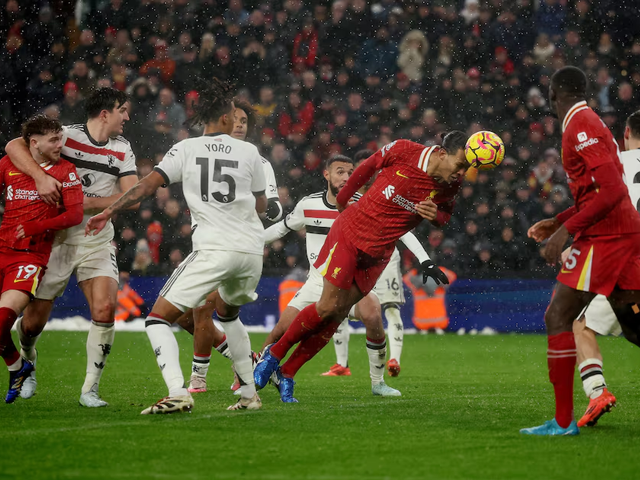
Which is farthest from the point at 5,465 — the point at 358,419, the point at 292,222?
the point at 292,222

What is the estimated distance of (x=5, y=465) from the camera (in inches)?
175

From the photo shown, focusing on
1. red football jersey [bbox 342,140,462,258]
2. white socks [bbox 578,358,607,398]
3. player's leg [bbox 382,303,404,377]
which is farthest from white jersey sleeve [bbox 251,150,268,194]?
player's leg [bbox 382,303,404,377]

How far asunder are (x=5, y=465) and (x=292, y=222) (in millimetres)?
4848

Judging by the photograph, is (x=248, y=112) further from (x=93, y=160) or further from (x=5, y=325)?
(x=5, y=325)

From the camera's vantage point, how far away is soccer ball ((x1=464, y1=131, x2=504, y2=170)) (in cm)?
652

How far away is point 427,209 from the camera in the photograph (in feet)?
21.7

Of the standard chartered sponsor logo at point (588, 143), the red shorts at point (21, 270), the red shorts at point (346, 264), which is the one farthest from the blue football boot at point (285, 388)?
the standard chartered sponsor logo at point (588, 143)

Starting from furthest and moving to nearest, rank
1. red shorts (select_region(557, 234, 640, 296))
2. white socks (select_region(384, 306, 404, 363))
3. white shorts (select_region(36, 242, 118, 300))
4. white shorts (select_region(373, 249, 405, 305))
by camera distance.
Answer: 1. white shorts (select_region(373, 249, 405, 305))
2. white socks (select_region(384, 306, 404, 363))
3. white shorts (select_region(36, 242, 118, 300))
4. red shorts (select_region(557, 234, 640, 296))

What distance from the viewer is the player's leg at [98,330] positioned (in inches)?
275

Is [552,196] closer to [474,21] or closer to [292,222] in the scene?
[474,21]

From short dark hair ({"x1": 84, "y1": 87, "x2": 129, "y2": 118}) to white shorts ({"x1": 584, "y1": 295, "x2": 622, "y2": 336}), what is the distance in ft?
13.0

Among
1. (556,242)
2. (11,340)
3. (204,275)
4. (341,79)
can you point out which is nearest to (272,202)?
(204,275)

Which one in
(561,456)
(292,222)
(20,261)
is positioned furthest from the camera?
(292,222)

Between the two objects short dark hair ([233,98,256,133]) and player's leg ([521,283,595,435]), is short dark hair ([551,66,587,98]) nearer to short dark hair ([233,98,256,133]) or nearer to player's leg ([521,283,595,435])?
player's leg ([521,283,595,435])
